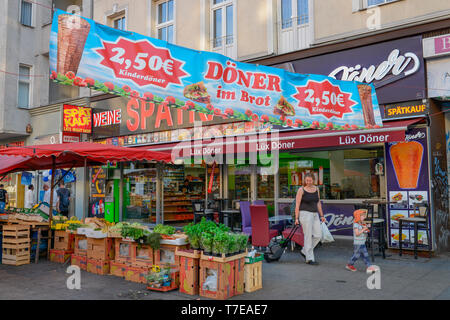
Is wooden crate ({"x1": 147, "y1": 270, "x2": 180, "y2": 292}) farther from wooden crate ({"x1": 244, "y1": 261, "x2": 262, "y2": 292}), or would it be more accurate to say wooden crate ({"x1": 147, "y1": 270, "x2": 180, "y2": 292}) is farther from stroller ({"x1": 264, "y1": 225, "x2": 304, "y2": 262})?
stroller ({"x1": 264, "y1": 225, "x2": 304, "y2": 262})

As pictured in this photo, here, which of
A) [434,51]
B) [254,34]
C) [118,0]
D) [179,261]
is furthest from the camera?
[118,0]

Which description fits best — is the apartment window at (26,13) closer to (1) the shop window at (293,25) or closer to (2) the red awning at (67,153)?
(2) the red awning at (67,153)

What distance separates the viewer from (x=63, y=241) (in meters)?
8.73

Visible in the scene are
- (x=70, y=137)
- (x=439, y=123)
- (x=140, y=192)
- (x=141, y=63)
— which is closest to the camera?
(x=141, y=63)

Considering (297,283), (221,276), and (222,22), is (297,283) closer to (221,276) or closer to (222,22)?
(221,276)

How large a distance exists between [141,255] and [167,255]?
0.59 meters

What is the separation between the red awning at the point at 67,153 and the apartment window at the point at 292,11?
18.4 feet

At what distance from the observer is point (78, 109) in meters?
16.5

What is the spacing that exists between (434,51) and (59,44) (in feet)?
25.9

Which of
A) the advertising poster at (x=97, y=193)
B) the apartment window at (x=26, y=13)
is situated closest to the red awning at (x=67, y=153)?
the advertising poster at (x=97, y=193)

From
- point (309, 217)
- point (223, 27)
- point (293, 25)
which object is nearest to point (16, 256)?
point (309, 217)

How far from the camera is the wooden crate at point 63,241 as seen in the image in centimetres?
858
